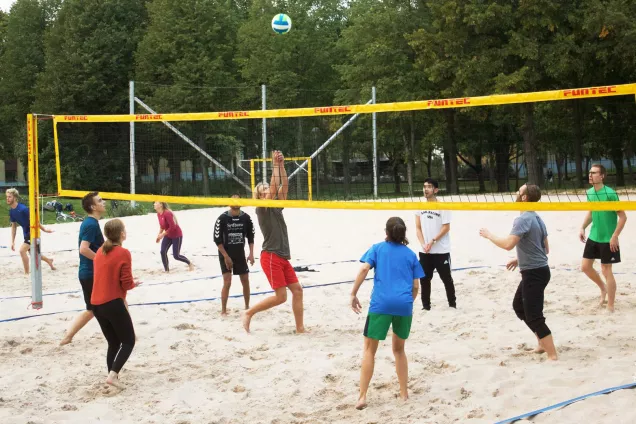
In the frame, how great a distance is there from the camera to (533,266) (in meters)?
5.54

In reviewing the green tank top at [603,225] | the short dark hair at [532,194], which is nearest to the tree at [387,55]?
the green tank top at [603,225]

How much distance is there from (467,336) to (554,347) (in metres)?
1.06

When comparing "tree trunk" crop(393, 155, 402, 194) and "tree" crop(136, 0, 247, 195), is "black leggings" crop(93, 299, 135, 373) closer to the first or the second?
"tree trunk" crop(393, 155, 402, 194)

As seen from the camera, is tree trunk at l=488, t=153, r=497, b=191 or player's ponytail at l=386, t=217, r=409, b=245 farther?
tree trunk at l=488, t=153, r=497, b=191

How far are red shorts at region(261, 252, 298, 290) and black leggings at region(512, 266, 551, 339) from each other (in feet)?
6.82

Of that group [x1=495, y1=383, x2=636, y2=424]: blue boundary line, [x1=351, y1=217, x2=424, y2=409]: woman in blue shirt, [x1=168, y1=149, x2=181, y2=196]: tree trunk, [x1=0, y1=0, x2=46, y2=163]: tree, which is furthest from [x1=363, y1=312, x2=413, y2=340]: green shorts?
[x1=0, y1=0, x2=46, y2=163]: tree

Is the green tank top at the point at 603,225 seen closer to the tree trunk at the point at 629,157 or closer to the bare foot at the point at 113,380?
the tree trunk at the point at 629,157

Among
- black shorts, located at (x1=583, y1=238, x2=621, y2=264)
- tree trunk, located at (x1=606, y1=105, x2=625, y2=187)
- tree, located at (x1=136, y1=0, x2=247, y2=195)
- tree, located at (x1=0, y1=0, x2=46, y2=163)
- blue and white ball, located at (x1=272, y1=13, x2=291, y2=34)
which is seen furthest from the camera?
tree, located at (x1=0, y1=0, x2=46, y2=163)

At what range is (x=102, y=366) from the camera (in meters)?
5.87

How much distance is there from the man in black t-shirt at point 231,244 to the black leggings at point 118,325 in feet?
7.17

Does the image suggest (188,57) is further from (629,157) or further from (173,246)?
(629,157)

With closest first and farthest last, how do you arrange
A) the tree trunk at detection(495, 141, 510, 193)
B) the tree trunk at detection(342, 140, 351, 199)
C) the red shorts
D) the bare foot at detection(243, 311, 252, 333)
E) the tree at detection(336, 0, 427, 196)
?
1. the red shorts
2. the bare foot at detection(243, 311, 252, 333)
3. the tree trunk at detection(495, 141, 510, 193)
4. the tree trunk at detection(342, 140, 351, 199)
5. the tree at detection(336, 0, 427, 196)

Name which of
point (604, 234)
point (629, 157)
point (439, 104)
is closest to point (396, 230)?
point (439, 104)

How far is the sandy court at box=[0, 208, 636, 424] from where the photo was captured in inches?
187
